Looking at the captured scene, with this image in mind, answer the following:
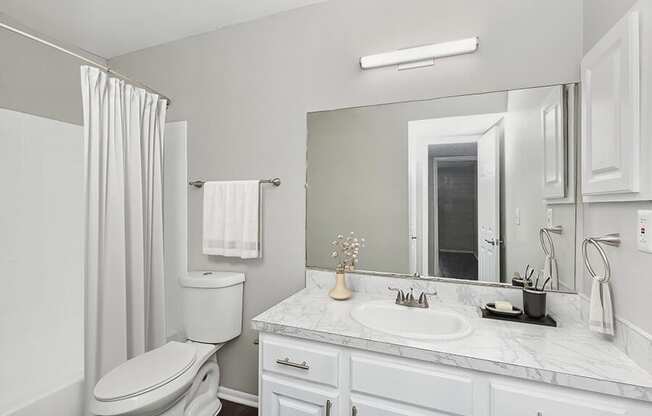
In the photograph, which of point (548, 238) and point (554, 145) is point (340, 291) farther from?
point (554, 145)

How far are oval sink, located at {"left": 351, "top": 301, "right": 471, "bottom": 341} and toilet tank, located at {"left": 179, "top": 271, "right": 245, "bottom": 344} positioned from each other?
0.89 metres

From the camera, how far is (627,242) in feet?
3.29

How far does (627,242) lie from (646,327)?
256mm

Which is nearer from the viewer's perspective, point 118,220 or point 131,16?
point 118,220

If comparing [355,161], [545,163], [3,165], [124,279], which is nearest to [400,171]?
[355,161]

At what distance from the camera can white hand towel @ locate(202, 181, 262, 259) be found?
192 centimetres

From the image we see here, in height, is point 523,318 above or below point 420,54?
below

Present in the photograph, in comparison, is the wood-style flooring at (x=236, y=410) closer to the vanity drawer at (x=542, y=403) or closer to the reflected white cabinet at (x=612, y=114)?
the vanity drawer at (x=542, y=403)

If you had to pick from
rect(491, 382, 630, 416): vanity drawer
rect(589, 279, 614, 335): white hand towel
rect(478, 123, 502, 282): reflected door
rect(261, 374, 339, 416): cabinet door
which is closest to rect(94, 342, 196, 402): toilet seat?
rect(261, 374, 339, 416): cabinet door

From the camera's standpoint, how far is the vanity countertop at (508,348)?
2.89 feet

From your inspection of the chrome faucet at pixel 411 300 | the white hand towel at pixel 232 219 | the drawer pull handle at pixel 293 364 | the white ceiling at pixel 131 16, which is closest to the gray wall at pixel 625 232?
the chrome faucet at pixel 411 300

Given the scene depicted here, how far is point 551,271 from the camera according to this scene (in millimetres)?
1382

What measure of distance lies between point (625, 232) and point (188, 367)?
1828 millimetres

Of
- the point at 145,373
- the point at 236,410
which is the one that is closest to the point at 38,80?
the point at 145,373
